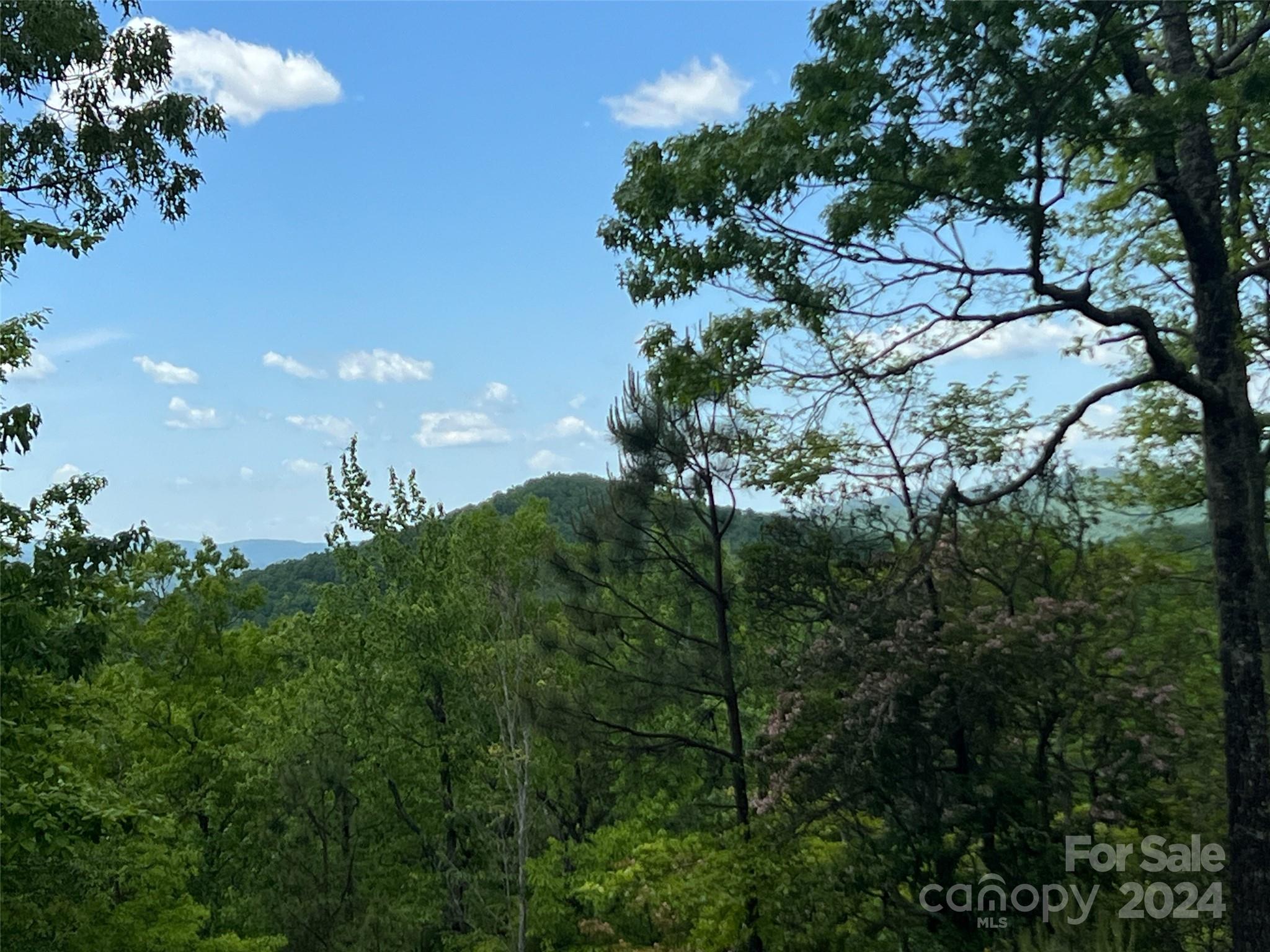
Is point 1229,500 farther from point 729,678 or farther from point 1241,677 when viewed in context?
point 729,678

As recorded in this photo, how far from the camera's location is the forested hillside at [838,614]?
669cm

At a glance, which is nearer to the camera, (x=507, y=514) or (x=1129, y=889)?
(x=1129, y=889)

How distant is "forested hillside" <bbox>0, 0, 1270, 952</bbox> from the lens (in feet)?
21.9

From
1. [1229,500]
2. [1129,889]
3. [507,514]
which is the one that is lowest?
[1129,889]

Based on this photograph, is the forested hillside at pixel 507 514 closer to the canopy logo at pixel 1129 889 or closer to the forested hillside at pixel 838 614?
the forested hillside at pixel 838 614

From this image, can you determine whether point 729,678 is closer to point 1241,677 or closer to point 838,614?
point 838,614

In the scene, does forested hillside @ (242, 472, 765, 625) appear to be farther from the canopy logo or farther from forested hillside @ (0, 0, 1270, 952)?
the canopy logo

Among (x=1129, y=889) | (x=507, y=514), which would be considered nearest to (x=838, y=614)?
(x=1129, y=889)

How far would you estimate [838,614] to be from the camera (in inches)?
357

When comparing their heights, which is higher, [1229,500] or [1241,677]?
[1229,500]

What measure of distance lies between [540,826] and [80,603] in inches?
411

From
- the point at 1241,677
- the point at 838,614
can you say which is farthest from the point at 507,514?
the point at 1241,677

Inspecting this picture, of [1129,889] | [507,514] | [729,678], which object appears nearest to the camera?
[1129,889]

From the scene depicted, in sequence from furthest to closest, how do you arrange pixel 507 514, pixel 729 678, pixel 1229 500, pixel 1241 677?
pixel 507 514
pixel 729 678
pixel 1229 500
pixel 1241 677
